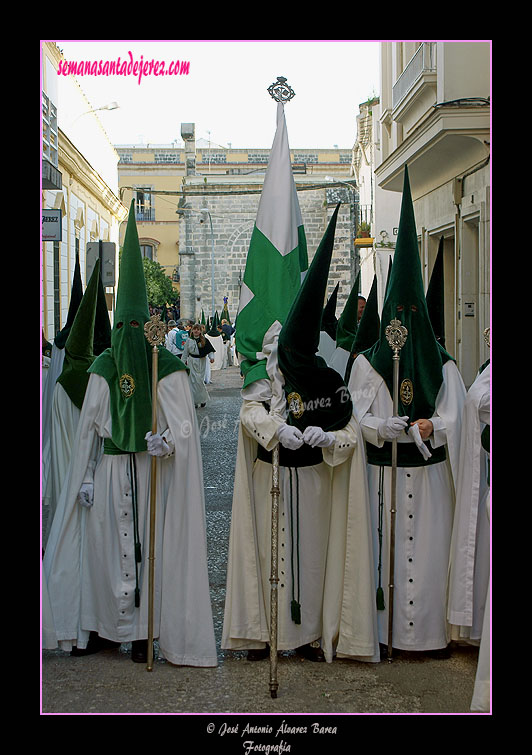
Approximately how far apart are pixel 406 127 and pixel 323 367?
1132 cm

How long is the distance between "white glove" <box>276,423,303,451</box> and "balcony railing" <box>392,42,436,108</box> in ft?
29.2

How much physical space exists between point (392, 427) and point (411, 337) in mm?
588

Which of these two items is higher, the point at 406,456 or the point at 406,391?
the point at 406,391

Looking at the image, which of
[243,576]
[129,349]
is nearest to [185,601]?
[243,576]

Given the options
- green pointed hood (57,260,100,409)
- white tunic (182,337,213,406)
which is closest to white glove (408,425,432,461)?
green pointed hood (57,260,100,409)

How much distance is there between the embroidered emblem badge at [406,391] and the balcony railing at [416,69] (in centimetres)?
825

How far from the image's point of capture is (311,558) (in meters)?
4.93

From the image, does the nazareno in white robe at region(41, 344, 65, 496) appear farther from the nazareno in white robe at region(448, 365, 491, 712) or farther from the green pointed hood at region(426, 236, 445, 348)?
the nazareno in white robe at region(448, 365, 491, 712)

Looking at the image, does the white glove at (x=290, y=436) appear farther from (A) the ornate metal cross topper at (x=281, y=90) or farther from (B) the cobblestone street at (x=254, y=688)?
(A) the ornate metal cross topper at (x=281, y=90)

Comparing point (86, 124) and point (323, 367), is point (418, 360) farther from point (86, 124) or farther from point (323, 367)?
point (86, 124)

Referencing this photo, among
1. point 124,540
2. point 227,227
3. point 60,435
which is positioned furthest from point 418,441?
point 227,227

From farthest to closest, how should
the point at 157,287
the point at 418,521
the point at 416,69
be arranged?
the point at 157,287
the point at 416,69
the point at 418,521

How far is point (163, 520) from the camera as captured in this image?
4.94 metres

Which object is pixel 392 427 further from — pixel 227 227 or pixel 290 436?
pixel 227 227
